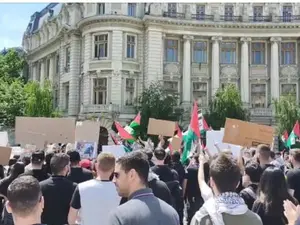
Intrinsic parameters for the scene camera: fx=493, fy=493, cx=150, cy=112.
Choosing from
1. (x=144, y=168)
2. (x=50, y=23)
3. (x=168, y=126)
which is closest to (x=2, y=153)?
(x=144, y=168)

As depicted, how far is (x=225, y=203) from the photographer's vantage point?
367 cm

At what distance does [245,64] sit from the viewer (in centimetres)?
4197

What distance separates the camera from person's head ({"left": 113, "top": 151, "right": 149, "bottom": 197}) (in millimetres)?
3748

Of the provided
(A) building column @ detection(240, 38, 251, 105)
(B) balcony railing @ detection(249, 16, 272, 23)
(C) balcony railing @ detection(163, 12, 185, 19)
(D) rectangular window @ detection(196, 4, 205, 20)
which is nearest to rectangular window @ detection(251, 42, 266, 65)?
(A) building column @ detection(240, 38, 251, 105)

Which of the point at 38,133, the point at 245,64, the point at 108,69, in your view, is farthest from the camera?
the point at 245,64

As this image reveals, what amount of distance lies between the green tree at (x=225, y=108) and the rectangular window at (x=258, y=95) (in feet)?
13.2

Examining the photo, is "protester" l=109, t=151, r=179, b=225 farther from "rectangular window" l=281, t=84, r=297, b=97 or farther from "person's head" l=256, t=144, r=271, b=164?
"rectangular window" l=281, t=84, r=297, b=97

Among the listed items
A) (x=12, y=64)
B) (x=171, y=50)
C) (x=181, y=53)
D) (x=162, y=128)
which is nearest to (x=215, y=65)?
(x=181, y=53)

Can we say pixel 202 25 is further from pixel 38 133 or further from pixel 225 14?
pixel 38 133

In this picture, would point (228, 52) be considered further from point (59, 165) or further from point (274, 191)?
point (274, 191)

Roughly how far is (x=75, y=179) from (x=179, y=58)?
117 feet

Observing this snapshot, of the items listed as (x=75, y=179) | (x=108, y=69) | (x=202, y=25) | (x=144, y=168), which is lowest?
(x=75, y=179)

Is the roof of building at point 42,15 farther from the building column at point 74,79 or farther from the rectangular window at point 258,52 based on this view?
the rectangular window at point 258,52

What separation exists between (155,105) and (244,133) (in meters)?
26.9
